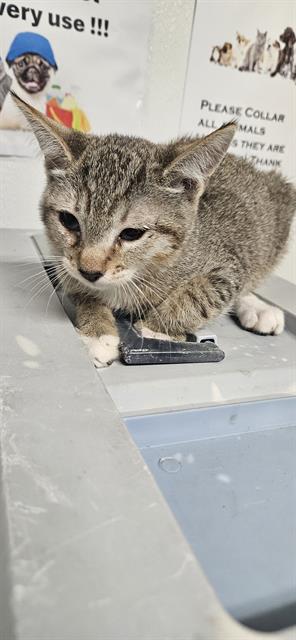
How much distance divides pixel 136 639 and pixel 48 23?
1.28 m

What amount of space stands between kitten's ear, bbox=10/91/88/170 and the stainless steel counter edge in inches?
17.4

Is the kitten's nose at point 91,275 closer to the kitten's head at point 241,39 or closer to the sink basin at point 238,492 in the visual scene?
the sink basin at point 238,492

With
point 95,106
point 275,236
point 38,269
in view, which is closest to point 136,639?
point 38,269

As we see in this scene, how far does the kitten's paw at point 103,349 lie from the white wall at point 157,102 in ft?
2.09

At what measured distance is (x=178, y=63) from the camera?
130 centimetres

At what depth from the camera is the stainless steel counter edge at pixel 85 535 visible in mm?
329

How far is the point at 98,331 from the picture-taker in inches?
33.4

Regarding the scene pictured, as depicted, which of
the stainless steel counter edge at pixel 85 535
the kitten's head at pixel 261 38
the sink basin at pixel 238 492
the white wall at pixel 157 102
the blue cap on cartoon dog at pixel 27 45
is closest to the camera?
the stainless steel counter edge at pixel 85 535

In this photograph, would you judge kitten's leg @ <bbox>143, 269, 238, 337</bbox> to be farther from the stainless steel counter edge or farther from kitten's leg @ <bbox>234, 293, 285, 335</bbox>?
the stainless steel counter edge

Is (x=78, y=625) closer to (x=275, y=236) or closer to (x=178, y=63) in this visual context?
(x=275, y=236)

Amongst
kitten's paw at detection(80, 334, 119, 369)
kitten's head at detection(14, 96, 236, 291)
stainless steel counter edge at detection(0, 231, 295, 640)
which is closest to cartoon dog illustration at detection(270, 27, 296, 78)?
kitten's head at detection(14, 96, 236, 291)

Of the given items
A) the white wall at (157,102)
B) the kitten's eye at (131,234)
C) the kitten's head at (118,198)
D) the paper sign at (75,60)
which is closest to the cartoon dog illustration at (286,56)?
the white wall at (157,102)

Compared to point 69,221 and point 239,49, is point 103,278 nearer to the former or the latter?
point 69,221

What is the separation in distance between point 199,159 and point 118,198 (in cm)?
15
